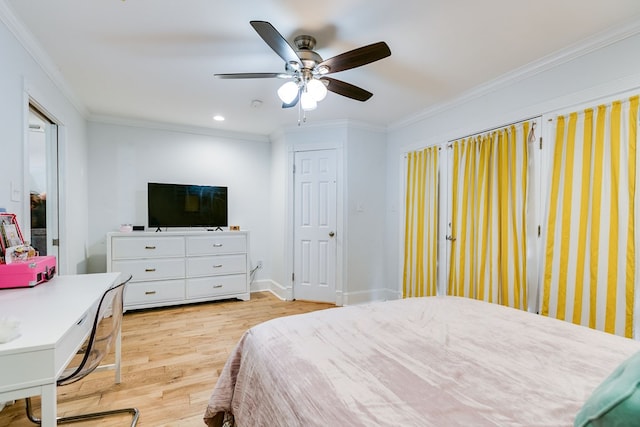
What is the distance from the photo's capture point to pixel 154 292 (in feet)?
11.5

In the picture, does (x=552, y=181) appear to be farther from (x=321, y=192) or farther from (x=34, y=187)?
(x=34, y=187)

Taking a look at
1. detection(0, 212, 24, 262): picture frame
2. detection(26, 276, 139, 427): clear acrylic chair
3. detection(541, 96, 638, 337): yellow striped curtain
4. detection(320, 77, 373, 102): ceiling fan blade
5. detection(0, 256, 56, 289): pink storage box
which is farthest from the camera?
detection(320, 77, 373, 102): ceiling fan blade

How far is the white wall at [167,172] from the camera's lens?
12.1 ft

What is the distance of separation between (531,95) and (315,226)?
8.71 feet

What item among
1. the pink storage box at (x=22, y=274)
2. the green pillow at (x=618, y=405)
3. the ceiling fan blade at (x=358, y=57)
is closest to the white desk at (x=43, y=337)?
the pink storage box at (x=22, y=274)

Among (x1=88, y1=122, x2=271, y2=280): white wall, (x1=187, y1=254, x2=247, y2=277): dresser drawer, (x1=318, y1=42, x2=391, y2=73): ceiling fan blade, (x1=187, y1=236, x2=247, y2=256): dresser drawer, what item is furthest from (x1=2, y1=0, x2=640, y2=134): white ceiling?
(x1=187, y1=254, x2=247, y2=277): dresser drawer

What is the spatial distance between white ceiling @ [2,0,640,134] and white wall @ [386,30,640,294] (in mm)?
111

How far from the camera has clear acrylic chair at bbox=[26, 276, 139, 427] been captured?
1.35 m

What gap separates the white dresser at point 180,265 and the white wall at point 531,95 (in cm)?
217

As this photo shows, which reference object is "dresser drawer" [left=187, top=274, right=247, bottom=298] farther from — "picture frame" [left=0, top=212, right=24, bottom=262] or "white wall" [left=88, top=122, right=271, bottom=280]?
"picture frame" [left=0, top=212, right=24, bottom=262]

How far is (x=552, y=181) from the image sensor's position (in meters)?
2.30

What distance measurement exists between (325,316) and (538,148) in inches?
88.4

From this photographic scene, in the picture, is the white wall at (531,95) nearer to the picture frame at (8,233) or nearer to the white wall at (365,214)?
the white wall at (365,214)

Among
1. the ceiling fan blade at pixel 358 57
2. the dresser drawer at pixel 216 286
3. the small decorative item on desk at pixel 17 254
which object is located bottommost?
the dresser drawer at pixel 216 286
